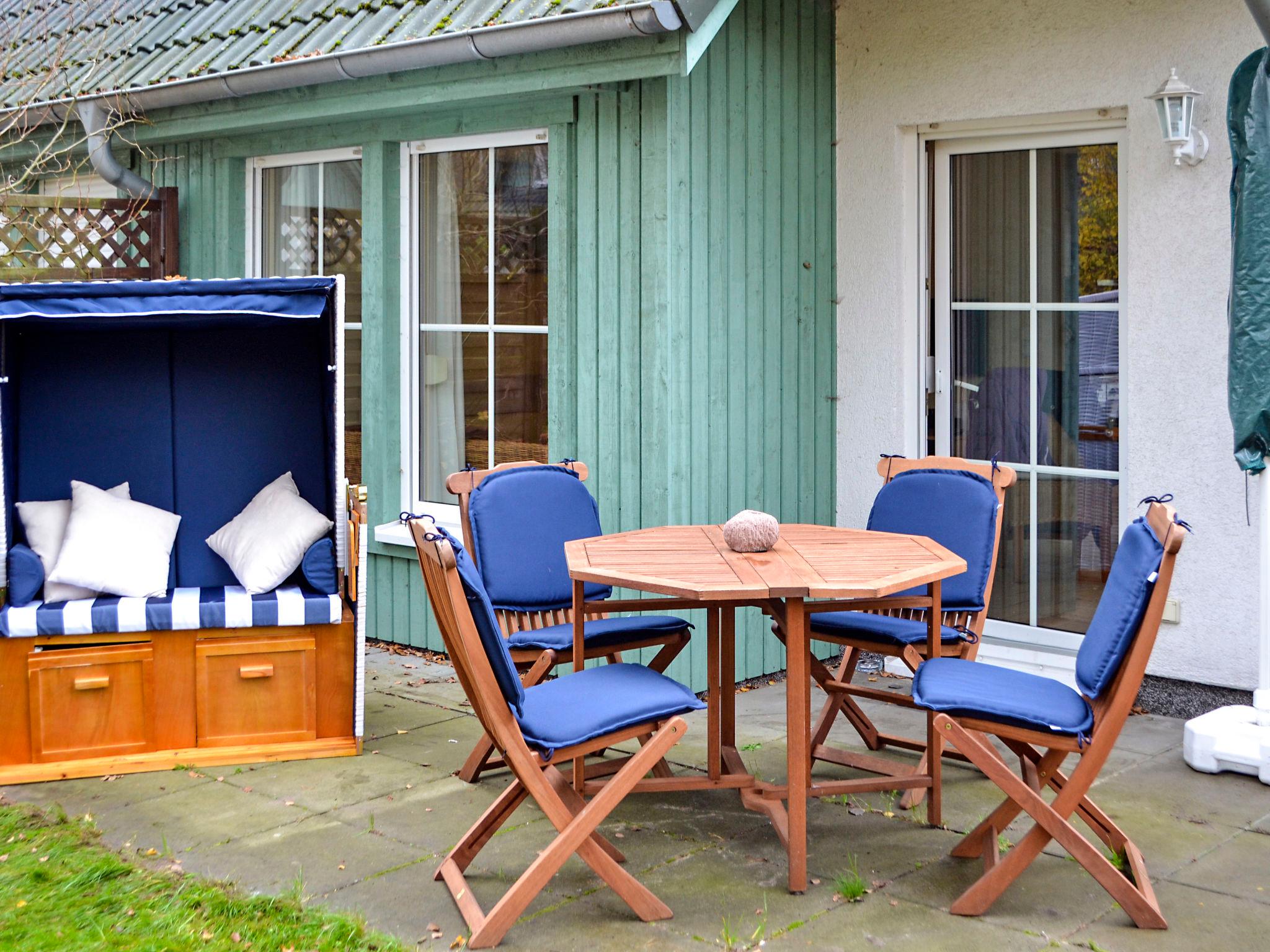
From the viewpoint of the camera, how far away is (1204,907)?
3.51m

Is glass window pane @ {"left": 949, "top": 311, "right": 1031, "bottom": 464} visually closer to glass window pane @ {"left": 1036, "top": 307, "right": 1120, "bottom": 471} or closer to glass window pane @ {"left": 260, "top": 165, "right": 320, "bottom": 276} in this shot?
glass window pane @ {"left": 1036, "top": 307, "right": 1120, "bottom": 471}

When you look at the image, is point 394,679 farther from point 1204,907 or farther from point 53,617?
point 1204,907

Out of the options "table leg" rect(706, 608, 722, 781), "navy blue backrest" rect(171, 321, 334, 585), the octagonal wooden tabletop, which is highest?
"navy blue backrest" rect(171, 321, 334, 585)

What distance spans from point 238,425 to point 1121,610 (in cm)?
365

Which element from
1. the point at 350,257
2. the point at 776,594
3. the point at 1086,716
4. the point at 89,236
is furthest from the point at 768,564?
the point at 89,236

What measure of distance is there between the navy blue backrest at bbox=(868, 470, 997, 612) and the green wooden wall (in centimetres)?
100

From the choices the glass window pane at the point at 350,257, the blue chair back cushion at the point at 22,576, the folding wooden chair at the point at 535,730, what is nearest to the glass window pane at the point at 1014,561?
the folding wooden chair at the point at 535,730

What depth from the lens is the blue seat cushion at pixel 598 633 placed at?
4504 millimetres

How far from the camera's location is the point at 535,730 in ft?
11.3

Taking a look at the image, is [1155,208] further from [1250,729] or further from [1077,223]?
[1250,729]

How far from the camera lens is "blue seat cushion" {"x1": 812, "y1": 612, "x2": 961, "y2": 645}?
445cm

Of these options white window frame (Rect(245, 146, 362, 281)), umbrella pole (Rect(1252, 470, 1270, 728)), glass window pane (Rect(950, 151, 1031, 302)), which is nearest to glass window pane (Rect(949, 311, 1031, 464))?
glass window pane (Rect(950, 151, 1031, 302))

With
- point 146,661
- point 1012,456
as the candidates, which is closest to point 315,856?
point 146,661

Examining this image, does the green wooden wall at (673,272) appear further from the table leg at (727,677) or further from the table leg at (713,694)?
the table leg at (713,694)
